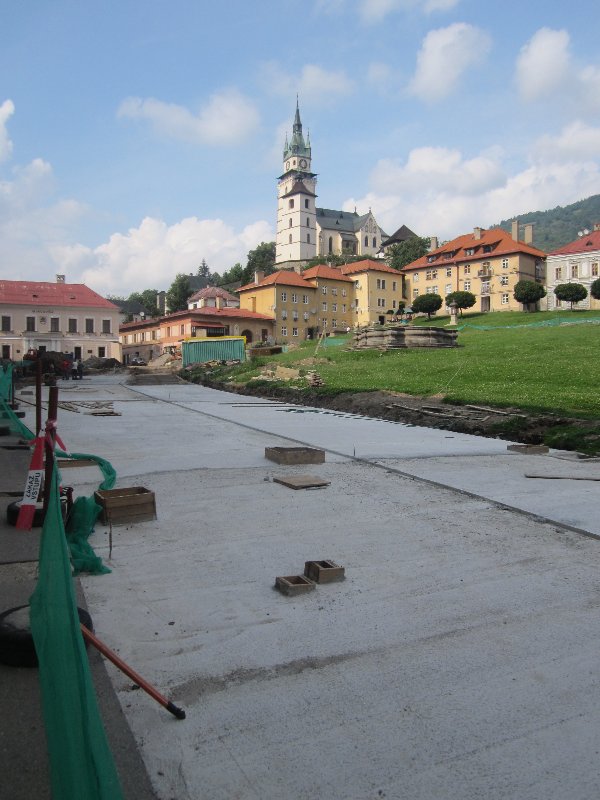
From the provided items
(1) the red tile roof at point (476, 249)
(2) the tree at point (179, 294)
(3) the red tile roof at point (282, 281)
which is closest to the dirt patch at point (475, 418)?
(3) the red tile roof at point (282, 281)

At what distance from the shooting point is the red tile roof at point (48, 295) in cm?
6266

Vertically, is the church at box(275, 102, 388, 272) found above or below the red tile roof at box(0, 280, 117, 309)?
above

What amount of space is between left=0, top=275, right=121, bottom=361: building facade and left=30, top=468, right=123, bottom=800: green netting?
208 feet

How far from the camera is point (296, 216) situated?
132m

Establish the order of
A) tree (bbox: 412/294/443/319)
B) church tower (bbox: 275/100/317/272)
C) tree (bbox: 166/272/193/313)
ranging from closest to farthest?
tree (bbox: 412/294/443/319)
tree (bbox: 166/272/193/313)
church tower (bbox: 275/100/317/272)

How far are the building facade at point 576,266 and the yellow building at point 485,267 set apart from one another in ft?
10.2

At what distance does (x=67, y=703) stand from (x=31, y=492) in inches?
170

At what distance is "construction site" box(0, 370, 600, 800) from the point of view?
2.62m

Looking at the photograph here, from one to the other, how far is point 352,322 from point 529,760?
85416 millimetres

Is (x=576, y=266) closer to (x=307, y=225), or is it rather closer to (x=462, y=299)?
(x=462, y=299)

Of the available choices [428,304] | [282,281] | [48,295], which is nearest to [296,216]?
[282,281]

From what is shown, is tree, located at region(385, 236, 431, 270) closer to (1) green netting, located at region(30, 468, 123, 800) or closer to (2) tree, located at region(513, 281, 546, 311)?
(2) tree, located at region(513, 281, 546, 311)

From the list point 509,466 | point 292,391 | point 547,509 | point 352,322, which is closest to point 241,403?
point 292,391

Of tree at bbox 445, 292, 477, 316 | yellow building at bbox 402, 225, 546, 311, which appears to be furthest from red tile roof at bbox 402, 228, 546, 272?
tree at bbox 445, 292, 477, 316
